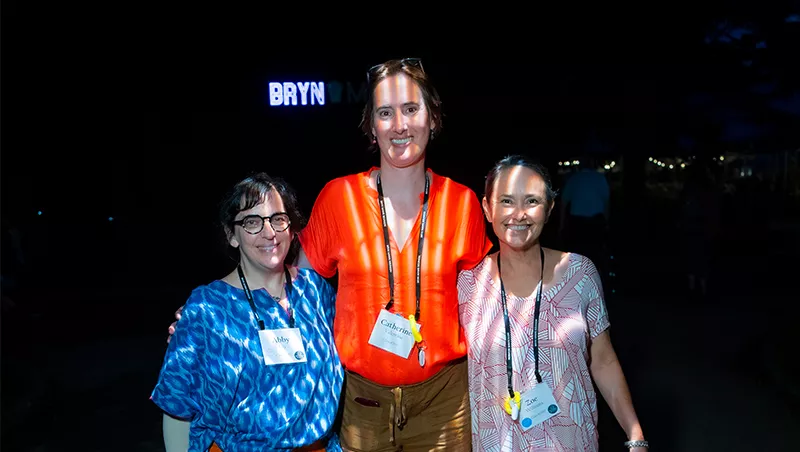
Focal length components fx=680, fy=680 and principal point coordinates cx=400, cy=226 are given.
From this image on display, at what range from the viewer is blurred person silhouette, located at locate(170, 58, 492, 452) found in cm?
184

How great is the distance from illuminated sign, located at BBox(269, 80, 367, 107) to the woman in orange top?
6.28 meters

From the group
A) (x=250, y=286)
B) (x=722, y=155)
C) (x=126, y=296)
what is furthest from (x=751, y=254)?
(x=250, y=286)

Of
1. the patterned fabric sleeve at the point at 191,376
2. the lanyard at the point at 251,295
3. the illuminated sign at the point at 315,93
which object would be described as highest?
the illuminated sign at the point at 315,93

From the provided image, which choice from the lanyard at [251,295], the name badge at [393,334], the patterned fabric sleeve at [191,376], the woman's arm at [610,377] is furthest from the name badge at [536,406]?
the patterned fabric sleeve at [191,376]

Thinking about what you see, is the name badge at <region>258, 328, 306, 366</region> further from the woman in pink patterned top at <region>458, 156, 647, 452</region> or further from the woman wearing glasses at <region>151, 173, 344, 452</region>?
the woman in pink patterned top at <region>458, 156, 647, 452</region>

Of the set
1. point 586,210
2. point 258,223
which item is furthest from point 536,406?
point 586,210

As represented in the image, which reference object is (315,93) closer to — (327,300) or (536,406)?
(327,300)

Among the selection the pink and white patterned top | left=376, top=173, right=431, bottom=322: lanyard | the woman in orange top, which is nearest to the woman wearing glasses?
the woman in orange top

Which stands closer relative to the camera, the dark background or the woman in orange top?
the woman in orange top

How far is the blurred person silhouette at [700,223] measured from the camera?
709 centimetres

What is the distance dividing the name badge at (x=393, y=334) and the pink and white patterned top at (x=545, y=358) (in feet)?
0.59

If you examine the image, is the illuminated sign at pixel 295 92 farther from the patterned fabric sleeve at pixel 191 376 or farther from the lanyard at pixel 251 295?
the patterned fabric sleeve at pixel 191 376

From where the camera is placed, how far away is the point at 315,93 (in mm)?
8125

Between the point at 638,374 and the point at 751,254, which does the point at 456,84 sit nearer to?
the point at 638,374
